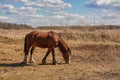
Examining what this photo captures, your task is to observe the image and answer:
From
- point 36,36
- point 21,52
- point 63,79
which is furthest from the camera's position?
point 21,52

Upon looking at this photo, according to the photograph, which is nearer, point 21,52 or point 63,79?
point 63,79

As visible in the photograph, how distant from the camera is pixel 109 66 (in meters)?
16.2

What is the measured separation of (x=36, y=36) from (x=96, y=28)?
70.6ft

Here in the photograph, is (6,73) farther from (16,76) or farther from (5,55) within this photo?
(5,55)

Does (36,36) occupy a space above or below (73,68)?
above

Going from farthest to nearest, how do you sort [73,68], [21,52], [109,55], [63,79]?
[21,52] < [109,55] < [73,68] < [63,79]

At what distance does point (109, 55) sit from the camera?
19062mm

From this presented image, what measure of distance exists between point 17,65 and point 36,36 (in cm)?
172

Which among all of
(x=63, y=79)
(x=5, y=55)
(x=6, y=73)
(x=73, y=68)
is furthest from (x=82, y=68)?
(x=5, y=55)

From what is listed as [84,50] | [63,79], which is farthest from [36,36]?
[84,50]

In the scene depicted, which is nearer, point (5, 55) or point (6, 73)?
point (6, 73)

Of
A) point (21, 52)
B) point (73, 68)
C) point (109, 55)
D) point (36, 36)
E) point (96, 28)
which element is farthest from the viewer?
point (96, 28)

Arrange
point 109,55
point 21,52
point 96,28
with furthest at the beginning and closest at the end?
point 96,28 → point 21,52 → point 109,55

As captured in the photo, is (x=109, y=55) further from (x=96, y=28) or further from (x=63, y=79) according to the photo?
(x=96, y=28)
